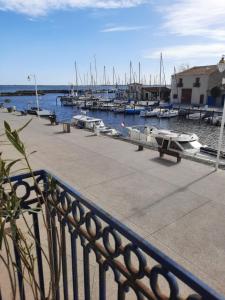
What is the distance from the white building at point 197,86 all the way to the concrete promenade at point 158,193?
39.9 meters

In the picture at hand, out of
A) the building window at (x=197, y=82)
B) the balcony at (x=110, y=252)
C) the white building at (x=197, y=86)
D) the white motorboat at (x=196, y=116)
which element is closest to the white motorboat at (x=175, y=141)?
the balcony at (x=110, y=252)

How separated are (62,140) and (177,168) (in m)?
6.81

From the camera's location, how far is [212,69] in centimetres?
4622

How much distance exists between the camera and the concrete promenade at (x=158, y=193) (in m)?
4.28

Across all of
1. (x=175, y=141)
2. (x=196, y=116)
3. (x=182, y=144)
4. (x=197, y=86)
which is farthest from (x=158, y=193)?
(x=197, y=86)

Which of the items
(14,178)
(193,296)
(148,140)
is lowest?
(148,140)

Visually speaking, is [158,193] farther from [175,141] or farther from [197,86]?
[197,86]

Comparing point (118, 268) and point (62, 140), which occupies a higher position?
point (118, 268)

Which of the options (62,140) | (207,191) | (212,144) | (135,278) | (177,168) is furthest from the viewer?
(212,144)

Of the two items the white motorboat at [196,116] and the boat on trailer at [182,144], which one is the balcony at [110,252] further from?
the white motorboat at [196,116]

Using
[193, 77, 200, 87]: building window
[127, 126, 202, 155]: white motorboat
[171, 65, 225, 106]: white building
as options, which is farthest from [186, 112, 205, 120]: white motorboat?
[127, 126, 202, 155]: white motorboat

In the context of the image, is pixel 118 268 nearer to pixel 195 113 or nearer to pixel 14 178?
pixel 14 178

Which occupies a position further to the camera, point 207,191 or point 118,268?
point 207,191

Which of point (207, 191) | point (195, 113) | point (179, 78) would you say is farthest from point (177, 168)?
point (179, 78)
